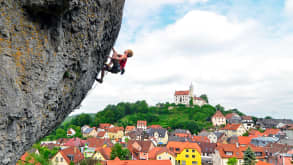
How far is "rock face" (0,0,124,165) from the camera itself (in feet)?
10.6

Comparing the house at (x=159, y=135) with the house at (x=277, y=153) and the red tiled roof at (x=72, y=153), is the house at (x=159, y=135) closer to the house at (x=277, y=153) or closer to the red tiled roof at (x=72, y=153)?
the house at (x=277, y=153)

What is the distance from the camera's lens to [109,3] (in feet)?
15.9

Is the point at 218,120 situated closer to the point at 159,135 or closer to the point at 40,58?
the point at 159,135

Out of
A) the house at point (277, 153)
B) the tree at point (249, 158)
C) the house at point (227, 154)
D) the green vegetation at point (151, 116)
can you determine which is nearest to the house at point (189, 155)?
the house at point (227, 154)

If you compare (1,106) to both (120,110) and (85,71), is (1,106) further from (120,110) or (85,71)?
(120,110)

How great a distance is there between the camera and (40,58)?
369cm

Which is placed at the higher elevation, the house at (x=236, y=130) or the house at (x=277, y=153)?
the house at (x=236, y=130)

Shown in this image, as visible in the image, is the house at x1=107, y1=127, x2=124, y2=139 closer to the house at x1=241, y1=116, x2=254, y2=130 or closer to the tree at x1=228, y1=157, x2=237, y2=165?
the tree at x1=228, y1=157, x2=237, y2=165

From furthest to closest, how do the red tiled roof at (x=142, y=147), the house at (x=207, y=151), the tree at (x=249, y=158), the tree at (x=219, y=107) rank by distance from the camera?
the tree at (x=219, y=107) → the house at (x=207, y=151) → the red tiled roof at (x=142, y=147) → the tree at (x=249, y=158)

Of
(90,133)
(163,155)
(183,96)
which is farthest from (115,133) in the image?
(183,96)

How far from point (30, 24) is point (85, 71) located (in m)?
1.72

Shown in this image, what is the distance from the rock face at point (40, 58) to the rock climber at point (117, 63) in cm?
119

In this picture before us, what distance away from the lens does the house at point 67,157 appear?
141ft

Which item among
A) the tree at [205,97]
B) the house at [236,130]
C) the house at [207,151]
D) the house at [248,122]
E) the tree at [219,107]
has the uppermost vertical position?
the tree at [205,97]
